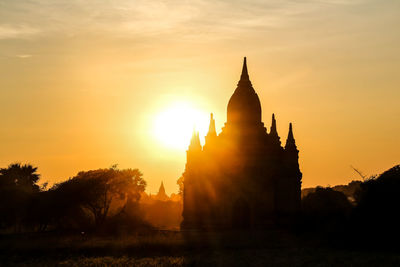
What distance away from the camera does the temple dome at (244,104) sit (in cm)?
5888

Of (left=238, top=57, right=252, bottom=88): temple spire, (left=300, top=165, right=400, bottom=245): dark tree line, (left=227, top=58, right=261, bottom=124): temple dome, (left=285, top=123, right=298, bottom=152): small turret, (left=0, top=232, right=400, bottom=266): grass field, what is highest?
(left=238, top=57, right=252, bottom=88): temple spire

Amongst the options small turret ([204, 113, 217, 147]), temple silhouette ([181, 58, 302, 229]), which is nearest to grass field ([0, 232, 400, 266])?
temple silhouette ([181, 58, 302, 229])

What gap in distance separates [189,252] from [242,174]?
1541 centimetres

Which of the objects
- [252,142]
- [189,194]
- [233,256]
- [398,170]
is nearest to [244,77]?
[252,142]

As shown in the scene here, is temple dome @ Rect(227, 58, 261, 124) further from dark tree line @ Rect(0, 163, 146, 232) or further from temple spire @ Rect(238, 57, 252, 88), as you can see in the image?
dark tree line @ Rect(0, 163, 146, 232)

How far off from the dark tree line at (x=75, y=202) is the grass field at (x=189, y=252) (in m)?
13.5

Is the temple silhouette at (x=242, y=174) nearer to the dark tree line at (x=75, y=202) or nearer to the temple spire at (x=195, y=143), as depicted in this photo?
the temple spire at (x=195, y=143)

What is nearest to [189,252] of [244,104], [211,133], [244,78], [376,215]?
[376,215]

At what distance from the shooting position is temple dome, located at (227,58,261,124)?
2318 inches

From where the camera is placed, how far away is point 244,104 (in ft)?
194

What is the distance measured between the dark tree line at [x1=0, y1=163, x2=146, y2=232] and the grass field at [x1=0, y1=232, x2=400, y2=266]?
44.5 feet

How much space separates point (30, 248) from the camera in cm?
4366

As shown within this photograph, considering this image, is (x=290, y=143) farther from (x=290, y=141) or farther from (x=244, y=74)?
(x=244, y=74)

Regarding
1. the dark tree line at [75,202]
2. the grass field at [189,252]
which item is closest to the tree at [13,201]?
the dark tree line at [75,202]
